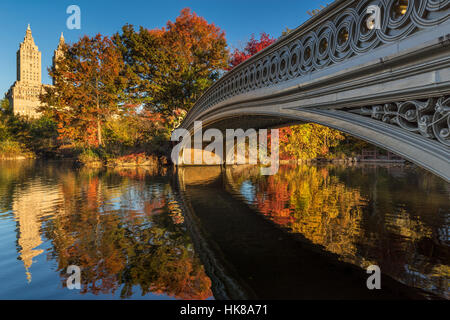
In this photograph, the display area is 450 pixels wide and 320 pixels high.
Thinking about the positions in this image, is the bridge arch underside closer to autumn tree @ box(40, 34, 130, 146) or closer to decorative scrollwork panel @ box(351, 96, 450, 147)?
decorative scrollwork panel @ box(351, 96, 450, 147)

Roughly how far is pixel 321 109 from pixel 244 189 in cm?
570

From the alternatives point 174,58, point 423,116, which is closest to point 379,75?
point 423,116

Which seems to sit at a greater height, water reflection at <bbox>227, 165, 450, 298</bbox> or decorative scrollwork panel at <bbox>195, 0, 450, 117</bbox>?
decorative scrollwork panel at <bbox>195, 0, 450, 117</bbox>

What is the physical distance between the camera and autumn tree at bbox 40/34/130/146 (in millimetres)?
20609

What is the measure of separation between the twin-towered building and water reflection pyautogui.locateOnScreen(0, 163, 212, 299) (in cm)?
9877

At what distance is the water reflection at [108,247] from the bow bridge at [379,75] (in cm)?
276

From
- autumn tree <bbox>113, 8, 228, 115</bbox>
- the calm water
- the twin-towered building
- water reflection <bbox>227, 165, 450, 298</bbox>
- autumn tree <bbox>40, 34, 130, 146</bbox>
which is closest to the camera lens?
the calm water

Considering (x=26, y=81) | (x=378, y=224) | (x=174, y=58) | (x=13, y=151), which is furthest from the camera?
(x=26, y=81)

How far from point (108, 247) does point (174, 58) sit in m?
22.1

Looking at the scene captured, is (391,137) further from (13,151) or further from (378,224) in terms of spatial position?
(13,151)

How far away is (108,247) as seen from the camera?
373cm

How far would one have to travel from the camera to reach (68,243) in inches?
153

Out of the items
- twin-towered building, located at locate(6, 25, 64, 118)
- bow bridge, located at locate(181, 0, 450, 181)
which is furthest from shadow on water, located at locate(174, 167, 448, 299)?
twin-towered building, located at locate(6, 25, 64, 118)

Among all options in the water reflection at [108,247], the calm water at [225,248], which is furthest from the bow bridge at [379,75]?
the water reflection at [108,247]
